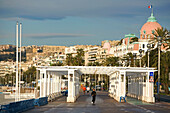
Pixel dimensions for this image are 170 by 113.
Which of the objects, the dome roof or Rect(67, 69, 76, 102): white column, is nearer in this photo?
Rect(67, 69, 76, 102): white column

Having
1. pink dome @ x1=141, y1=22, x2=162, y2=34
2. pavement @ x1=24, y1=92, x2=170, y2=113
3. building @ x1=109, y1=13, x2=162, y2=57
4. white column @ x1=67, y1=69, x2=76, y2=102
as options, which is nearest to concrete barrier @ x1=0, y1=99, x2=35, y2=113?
pavement @ x1=24, y1=92, x2=170, y2=113

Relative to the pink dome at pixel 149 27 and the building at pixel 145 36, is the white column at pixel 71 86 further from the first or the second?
the pink dome at pixel 149 27

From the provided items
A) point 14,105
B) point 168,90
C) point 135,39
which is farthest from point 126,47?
point 14,105

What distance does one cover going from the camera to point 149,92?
150ft

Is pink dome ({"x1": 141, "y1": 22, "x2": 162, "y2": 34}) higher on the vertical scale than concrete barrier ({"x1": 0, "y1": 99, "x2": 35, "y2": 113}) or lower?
higher

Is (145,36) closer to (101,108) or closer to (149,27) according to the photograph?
(149,27)

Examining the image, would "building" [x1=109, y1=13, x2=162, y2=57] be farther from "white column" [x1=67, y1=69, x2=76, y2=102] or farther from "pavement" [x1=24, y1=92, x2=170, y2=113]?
"pavement" [x1=24, y1=92, x2=170, y2=113]

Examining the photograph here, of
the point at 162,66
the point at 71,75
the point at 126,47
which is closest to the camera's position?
the point at 71,75

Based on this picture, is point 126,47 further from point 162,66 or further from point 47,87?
point 47,87

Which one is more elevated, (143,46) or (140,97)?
(143,46)

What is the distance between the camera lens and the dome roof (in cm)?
15050

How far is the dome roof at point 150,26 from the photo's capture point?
15050 cm

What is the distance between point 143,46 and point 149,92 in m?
106

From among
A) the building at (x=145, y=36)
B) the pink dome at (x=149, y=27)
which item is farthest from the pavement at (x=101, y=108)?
the pink dome at (x=149, y=27)
